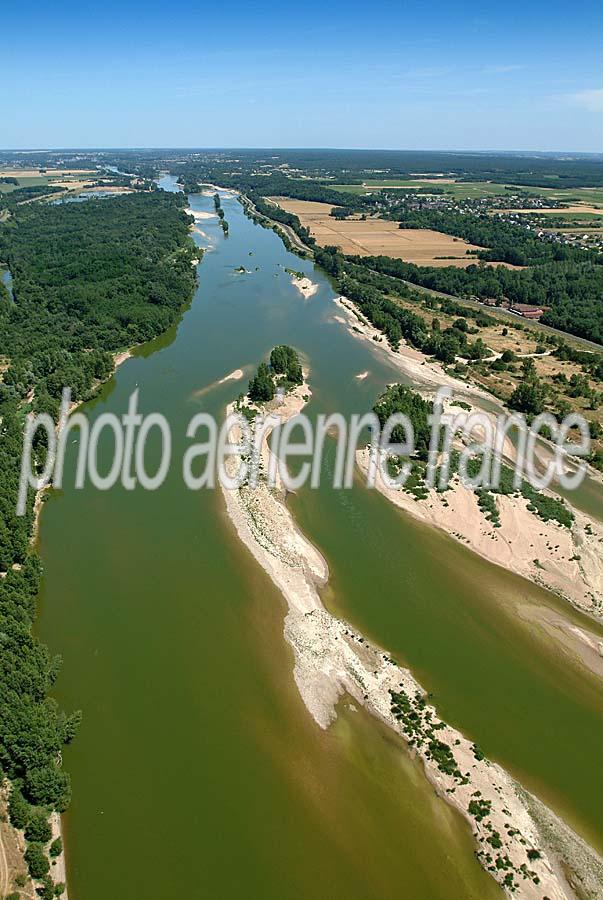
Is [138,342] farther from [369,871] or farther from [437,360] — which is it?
[369,871]

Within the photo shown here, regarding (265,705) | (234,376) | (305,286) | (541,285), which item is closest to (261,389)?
(234,376)

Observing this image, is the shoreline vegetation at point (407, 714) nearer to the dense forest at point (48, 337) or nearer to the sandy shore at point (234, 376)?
the dense forest at point (48, 337)

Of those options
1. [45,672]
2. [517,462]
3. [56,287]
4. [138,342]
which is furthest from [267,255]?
[45,672]

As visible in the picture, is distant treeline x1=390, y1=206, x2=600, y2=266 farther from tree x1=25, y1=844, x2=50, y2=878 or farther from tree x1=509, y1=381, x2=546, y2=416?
tree x1=25, y1=844, x2=50, y2=878

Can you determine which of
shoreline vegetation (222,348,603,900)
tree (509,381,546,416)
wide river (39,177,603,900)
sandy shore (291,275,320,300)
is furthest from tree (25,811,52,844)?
sandy shore (291,275,320,300)

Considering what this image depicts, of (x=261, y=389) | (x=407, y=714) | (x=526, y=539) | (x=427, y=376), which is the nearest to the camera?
(x=407, y=714)

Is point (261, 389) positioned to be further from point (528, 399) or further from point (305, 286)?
point (305, 286)

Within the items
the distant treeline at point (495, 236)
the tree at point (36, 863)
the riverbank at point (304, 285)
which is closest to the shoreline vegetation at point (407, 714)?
the tree at point (36, 863)
